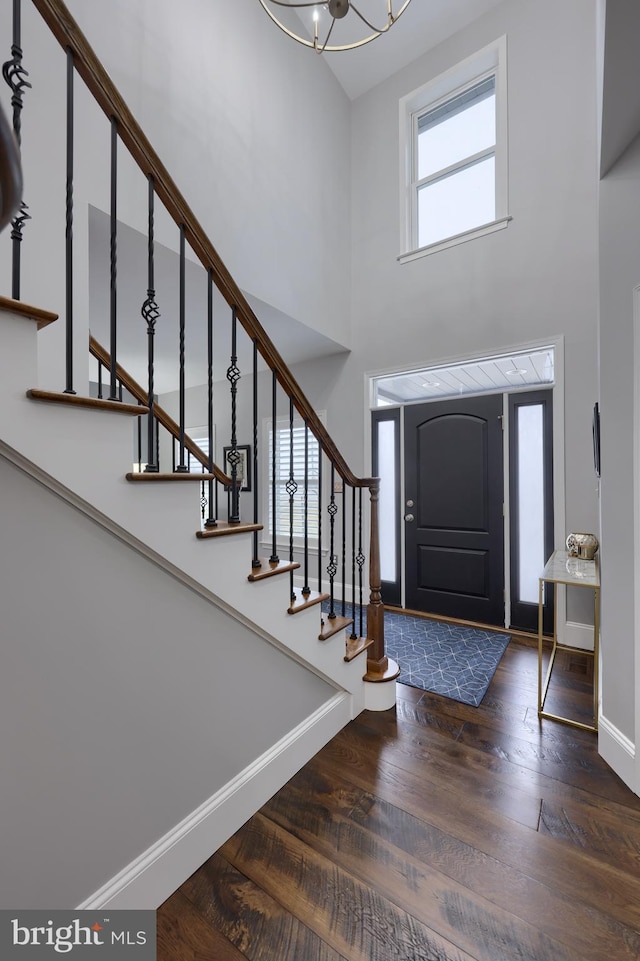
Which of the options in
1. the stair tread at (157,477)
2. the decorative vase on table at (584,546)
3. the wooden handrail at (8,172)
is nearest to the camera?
the wooden handrail at (8,172)

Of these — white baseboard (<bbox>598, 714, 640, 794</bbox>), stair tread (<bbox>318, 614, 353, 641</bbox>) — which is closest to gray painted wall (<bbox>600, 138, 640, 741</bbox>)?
white baseboard (<bbox>598, 714, 640, 794</bbox>)

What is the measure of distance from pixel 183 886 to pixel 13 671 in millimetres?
955

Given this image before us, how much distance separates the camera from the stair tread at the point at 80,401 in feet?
3.06

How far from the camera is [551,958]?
1.14 m

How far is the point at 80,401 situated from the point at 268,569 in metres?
0.91

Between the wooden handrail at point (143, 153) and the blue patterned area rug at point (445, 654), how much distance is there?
2032 mm

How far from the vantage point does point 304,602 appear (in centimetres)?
180

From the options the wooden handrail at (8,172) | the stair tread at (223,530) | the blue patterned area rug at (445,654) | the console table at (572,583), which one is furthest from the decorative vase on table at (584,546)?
the wooden handrail at (8,172)

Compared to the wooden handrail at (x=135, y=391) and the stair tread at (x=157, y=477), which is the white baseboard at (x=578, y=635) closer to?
the wooden handrail at (x=135, y=391)

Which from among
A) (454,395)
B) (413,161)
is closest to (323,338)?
(454,395)

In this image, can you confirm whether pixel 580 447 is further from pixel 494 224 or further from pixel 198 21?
pixel 198 21

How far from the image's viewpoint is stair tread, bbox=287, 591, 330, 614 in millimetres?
1721

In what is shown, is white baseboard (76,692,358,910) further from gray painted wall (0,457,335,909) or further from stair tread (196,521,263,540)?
stair tread (196,521,263,540)

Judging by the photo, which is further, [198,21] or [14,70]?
[198,21]
